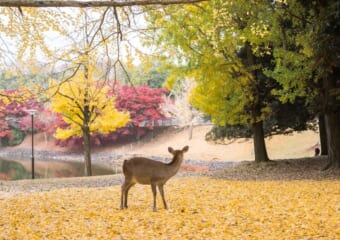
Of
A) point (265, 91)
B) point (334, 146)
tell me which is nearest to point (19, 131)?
point (265, 91)

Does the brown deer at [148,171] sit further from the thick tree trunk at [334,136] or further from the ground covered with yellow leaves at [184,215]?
the thick tree trunk at [334,136]

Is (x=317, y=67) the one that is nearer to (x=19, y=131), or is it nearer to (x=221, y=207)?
(x=221, y=207)

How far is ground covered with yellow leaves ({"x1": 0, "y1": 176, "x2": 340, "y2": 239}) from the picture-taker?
5512 millimetres

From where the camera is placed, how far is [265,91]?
1523cm

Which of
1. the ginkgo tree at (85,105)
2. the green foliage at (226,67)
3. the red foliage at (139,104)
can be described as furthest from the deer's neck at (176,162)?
the red foliage at (139,104)

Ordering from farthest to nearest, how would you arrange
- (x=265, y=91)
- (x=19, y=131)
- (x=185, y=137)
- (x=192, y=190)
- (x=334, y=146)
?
1. (x=19, y=131)
2. (x=185, y=137)
3. (x=265, y=91)
4. (x=334, y=146)
5. (x=192, y=190)

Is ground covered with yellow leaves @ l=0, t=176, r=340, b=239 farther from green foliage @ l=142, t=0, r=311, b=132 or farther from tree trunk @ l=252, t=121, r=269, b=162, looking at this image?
tree trunk @ l=252, t=121, r=269, b=162

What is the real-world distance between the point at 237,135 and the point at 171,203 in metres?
11.1

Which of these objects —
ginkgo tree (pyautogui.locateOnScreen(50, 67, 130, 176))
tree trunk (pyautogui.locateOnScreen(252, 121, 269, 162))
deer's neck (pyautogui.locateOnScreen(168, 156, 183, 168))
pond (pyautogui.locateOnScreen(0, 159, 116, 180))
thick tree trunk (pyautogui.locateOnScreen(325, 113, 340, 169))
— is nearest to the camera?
deer's neck (pyautogui.locateOnScreen(168, 156, 183, 168))

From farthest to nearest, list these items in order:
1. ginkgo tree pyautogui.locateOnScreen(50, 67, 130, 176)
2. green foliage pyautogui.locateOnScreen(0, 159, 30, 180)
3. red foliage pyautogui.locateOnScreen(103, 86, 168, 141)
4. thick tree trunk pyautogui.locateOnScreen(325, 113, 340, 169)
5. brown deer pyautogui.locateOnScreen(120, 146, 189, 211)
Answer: red foliage pyautogui.locateOnScreen(103, 86, 168, 141)
green foliage pyautogui.locateOnScreen(0, 159, 30, 180)
ginkgo tree pyautogui.locateOnScreen(50, 67, 130, 176)
thick tree trunk pyautogui.locateOnScreen(325, 113, 340, 169)
brown deer pyautogui.locateOnScreen(120, 146, 189, 211)

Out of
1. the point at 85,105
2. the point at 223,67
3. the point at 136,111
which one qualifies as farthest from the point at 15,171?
the point at 223,67

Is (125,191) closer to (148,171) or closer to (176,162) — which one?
(148,171)

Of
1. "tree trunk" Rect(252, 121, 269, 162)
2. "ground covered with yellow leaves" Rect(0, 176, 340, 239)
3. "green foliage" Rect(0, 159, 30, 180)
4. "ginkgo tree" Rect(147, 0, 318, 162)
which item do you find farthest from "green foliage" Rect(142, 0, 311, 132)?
"green foliage" Rect(0, 159, 30, 180)

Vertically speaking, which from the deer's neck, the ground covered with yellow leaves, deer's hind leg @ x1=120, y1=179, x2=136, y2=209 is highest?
the deer's neck
